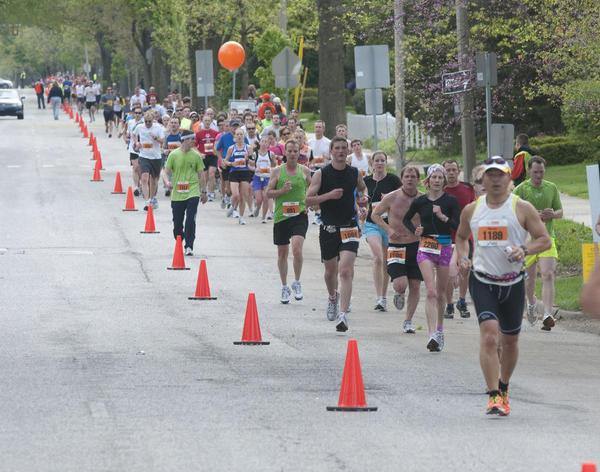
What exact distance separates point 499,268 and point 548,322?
5339mm

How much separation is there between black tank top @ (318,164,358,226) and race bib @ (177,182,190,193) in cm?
595

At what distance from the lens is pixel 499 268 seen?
9.29 m

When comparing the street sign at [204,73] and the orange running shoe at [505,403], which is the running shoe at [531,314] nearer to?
the orange running shoe at [505,403]

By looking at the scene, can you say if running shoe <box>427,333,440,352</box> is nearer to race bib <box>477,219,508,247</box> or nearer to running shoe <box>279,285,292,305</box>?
race bib <box>477,219,508,247</box>

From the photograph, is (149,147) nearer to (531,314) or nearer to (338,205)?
(338,205)

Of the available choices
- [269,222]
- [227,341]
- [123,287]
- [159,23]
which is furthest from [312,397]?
[159,23]

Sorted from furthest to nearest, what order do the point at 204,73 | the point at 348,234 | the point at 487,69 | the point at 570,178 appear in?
the point at 204,73 → the point at 570,178 → the point at 487,69 → the point at 348,234

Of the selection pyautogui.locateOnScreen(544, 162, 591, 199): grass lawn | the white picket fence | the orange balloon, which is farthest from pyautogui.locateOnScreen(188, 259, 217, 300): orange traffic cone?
the white picket fence

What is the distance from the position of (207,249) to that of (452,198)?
29.2 ft

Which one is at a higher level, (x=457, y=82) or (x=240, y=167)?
(x=457, y=82)

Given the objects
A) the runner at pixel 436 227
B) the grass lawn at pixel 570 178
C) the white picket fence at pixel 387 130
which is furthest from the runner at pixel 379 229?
the white picket fence at pixel 387 130

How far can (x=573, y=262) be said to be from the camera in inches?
731

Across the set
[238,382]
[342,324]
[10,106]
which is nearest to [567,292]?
[342,324]

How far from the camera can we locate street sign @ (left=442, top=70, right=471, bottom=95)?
770 inches
